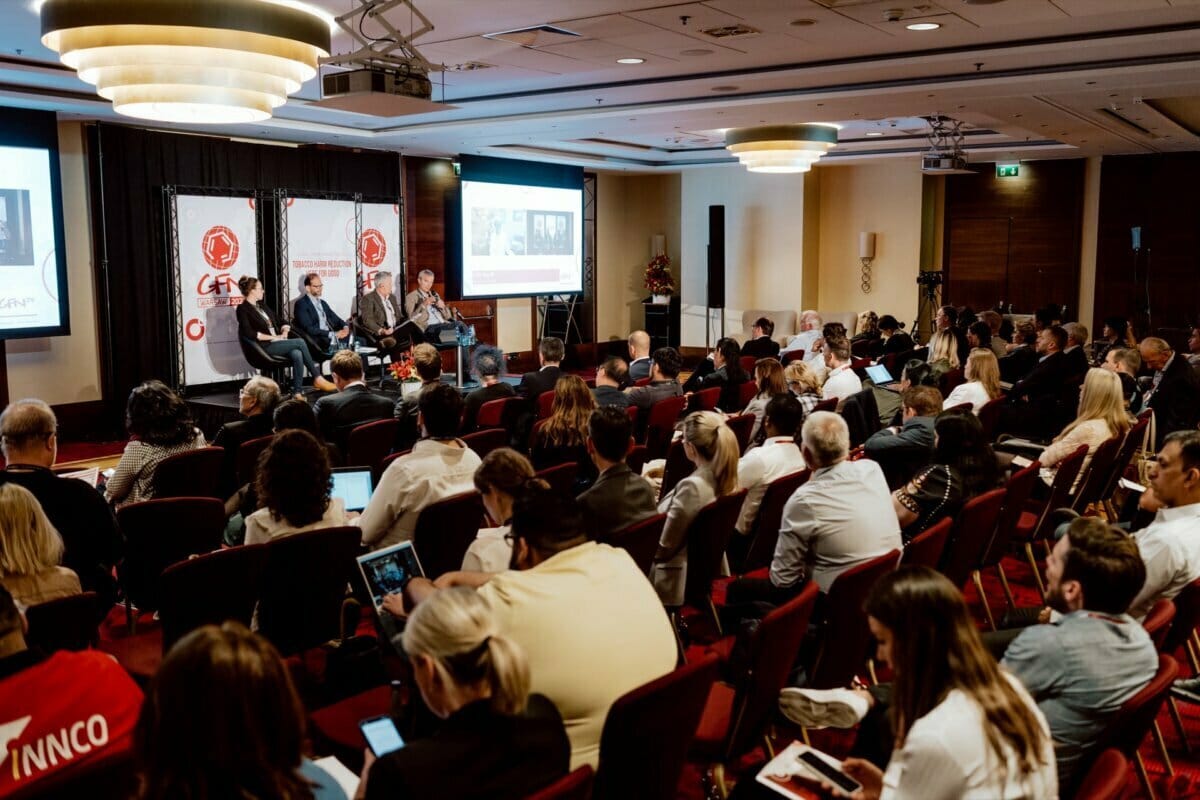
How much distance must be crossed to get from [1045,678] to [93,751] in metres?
2.22

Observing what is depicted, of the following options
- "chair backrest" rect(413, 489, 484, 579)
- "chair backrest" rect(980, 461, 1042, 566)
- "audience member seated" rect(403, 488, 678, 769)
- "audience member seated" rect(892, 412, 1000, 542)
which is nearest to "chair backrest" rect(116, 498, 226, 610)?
"chair backrest" rect(413, 489, 484, 579)

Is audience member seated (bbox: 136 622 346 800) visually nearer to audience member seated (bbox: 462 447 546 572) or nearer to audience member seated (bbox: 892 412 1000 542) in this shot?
audience member seated (bbox: 462 447 546 572)

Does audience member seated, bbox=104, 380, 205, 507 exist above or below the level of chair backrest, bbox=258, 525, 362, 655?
above

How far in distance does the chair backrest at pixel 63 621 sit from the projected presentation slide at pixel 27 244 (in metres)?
7.58

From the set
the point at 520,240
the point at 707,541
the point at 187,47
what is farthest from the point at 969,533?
the point at 520,240

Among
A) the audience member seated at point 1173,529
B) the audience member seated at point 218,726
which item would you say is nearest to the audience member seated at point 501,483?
the audience member seated at point 218,726

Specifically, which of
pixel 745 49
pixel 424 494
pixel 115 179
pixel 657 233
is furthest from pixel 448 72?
pixel 657 233

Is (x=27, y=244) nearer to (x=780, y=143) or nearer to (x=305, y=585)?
(x=305, y=585)

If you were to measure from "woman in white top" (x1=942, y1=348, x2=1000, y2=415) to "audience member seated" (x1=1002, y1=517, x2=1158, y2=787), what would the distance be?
481cm

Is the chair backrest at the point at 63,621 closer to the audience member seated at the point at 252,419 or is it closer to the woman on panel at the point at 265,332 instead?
the audience member seated at the point at 252,419

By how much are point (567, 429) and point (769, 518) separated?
1519 millimetres

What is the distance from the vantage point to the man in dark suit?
11633 mm

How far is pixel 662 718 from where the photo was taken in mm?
2348

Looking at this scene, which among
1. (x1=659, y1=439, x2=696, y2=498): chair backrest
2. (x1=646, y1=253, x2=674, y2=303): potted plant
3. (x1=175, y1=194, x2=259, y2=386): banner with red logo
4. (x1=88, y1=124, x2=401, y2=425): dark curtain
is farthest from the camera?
(x1=646, y1=253, x2=674, y2=303): potted plant
